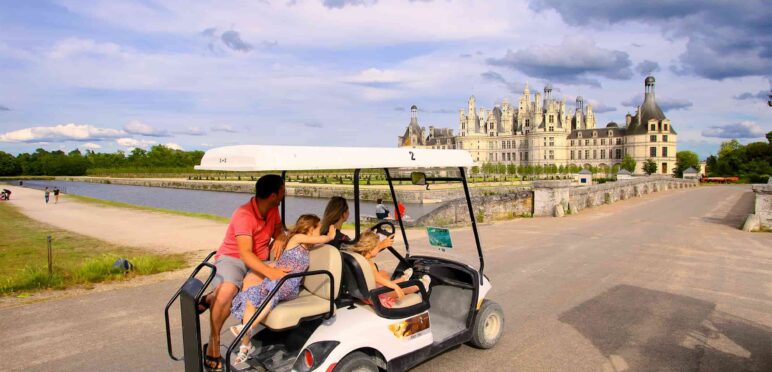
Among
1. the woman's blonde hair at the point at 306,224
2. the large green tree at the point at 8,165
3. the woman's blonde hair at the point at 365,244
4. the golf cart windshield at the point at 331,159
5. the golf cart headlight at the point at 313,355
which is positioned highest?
the large green tree at the point at 8,165

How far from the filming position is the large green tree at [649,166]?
4481 inches

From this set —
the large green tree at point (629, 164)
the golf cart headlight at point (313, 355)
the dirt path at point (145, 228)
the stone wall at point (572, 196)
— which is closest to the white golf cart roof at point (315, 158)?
the golf cart headlight at point (313, 355)

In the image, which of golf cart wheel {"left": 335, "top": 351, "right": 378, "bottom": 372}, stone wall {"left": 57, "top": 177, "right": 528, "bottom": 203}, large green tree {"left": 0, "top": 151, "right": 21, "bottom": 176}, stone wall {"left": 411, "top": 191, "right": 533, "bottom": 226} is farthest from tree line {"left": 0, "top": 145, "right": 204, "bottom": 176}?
golf cart wheel {"left": 335, "top": 351, "right": 378, "bottom": 372}

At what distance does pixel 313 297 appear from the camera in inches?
163

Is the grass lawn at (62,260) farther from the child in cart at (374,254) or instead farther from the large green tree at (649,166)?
the large green tree at (649,166)

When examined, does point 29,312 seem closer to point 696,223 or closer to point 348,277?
point 348,277

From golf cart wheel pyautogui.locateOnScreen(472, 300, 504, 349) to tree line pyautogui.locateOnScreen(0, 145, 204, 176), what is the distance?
136443mm

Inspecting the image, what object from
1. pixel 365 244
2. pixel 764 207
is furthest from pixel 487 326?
pixel 764 207

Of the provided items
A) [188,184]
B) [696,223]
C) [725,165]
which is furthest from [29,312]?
[725,165]

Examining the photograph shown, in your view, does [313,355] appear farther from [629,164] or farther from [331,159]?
[629,164]

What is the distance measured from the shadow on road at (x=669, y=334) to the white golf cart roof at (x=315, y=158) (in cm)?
286

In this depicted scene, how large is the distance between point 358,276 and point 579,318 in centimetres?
373

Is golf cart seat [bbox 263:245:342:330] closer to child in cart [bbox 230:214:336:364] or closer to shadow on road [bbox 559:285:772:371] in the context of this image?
child in cart [bbox 230:214:336:364]

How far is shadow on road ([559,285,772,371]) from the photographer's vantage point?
498cm
